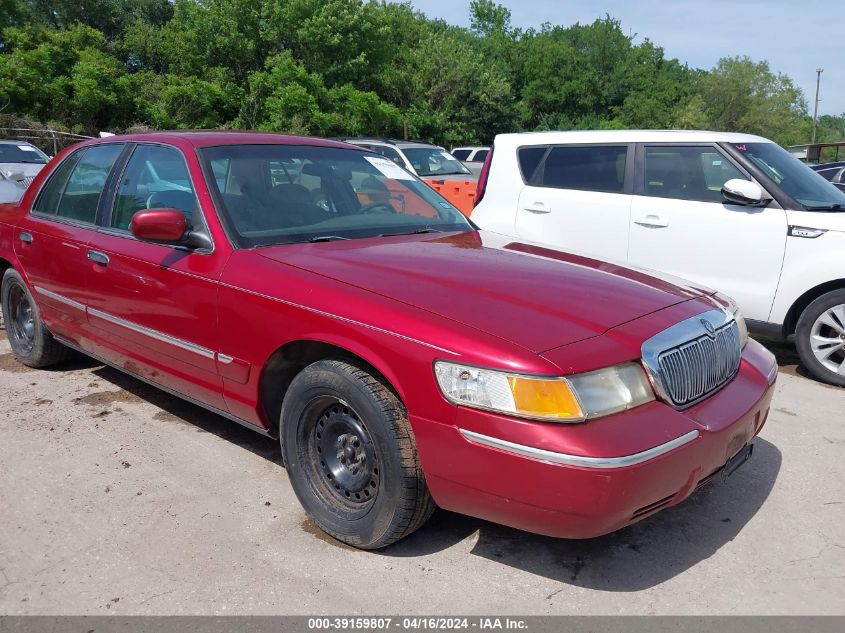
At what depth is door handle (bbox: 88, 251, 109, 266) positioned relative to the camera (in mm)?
4074

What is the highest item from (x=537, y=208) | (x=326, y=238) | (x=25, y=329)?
(x=326, y=238)

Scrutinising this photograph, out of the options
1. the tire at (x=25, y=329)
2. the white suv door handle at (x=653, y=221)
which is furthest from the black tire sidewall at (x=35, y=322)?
the white suv door handle at (x=653, y=221)

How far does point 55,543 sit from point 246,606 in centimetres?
100

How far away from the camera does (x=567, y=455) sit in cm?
239

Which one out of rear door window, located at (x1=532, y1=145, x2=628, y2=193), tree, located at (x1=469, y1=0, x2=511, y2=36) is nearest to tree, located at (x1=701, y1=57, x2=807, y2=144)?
tree, located at (x1=469, y1=0, x2=511, y2=36)

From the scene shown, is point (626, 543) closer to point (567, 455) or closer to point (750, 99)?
point (567, 455)

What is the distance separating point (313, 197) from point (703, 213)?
3.40m

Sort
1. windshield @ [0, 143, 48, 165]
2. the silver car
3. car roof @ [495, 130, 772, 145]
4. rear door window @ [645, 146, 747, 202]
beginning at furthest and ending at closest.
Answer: windshield @ [0, 143, 48, 165], the silver car, car roof @ [495, 130, 772, 145], rear door window @ [645, 146, 747, 202]

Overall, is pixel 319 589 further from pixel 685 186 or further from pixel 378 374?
pixel 685 186

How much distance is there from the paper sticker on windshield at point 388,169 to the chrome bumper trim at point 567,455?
A: 2.22 meters

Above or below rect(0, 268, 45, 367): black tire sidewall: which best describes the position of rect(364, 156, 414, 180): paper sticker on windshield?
above

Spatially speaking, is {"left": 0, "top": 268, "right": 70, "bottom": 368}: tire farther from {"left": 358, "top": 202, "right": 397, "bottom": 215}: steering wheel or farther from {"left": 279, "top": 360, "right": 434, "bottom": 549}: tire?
{"left": 279, "top": 360, "right": 434, "bottom": 549}: tire

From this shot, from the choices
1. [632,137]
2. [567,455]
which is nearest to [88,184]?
[567,455]

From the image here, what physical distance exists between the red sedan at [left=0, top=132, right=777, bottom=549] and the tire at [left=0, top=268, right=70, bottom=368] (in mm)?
784
